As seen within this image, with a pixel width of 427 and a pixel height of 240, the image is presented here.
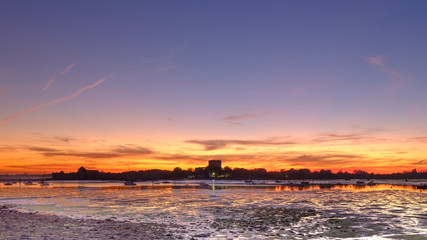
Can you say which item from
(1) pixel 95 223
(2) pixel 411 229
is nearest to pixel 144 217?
(1) pixel 95 223

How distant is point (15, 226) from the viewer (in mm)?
24688

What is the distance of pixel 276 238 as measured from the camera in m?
21.0

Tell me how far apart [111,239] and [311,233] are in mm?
13310

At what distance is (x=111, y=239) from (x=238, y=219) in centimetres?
1294

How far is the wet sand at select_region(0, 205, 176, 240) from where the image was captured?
2092cm

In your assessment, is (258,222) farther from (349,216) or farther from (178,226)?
(349,216)

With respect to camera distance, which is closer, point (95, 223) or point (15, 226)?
point (15, 226)

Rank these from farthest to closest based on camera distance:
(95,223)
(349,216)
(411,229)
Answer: (349,216) < (95,223) < (411,229)

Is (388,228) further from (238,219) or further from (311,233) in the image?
(238,219)

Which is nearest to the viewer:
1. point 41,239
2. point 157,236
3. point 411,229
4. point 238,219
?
point 41,239

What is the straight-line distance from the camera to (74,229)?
23.7 meters

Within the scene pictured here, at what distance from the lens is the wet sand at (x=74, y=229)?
2092 cm

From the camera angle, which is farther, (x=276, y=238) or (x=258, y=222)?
(x=258, y=222)

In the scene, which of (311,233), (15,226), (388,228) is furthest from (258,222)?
(15,226)
